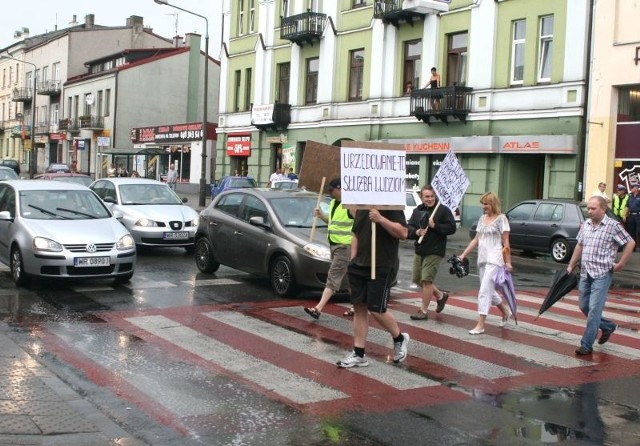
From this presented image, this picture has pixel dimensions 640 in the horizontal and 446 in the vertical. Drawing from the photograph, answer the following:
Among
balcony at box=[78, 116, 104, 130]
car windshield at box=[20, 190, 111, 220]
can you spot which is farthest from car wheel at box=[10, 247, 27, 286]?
balcony at box=[78, 116, 104, 130]

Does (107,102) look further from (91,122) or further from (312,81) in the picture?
(312,81)

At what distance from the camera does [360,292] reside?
7551mm

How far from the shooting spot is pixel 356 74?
114 feet

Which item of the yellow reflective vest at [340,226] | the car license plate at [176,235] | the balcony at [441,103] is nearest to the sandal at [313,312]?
the yellow reflective vest at [340,226]

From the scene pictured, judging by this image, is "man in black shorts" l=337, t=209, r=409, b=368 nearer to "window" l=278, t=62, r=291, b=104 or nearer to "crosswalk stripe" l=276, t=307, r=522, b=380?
"crosswalk stripe" l=276, t=307, r=522, b=380

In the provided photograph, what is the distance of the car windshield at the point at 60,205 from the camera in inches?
493

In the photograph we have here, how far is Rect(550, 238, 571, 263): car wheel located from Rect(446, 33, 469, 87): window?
425 inches

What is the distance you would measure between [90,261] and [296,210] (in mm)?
3094

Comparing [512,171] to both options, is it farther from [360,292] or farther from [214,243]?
[360,292]

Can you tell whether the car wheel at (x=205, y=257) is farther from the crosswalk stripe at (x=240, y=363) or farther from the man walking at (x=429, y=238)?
the man walking at (x=429, y=238)

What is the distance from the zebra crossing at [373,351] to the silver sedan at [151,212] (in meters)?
5.73

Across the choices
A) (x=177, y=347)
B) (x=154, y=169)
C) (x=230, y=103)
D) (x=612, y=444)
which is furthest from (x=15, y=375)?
(x=154, y=169)

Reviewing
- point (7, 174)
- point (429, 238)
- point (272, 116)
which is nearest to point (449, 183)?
point (429, 238)

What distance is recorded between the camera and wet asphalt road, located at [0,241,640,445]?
18.7 ft
